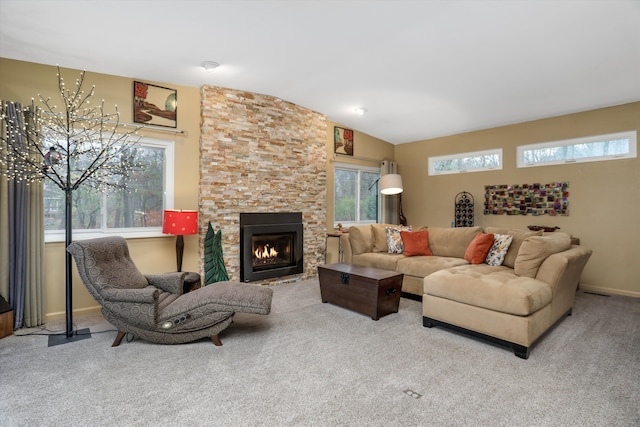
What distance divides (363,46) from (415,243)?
273cm

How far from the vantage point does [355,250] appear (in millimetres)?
5082

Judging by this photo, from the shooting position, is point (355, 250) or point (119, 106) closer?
point (119, 106)

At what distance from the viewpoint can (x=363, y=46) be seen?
3416 mm

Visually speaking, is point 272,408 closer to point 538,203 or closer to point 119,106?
point 119,106

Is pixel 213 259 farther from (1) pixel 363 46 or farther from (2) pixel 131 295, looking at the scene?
(1) pixel 363 46

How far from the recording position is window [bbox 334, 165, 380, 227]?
256 inches

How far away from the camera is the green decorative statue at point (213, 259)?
4469 millimetres

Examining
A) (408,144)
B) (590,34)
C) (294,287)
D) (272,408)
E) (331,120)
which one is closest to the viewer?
(272,408)

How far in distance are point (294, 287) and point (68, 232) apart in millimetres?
2936

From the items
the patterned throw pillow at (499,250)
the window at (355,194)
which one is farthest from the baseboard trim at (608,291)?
the window at (355,194)

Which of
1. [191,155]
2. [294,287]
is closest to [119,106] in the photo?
[191,155]

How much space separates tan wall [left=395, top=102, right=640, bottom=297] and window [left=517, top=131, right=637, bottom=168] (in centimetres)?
8

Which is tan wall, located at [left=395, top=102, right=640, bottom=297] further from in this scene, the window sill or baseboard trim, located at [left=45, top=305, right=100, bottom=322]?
baseboard trim, located at [left=45, top=305, right=100, bottom=322]

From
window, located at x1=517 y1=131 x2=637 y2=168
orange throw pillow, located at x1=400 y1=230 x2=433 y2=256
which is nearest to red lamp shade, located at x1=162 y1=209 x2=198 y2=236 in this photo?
orange throw pillow, located at x1=400 y1=230 x2=433 y2=256
